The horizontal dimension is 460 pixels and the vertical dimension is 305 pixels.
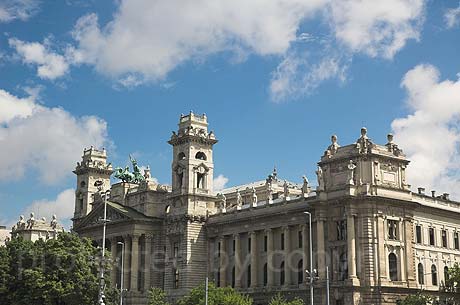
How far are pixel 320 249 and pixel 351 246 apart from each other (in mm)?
4850

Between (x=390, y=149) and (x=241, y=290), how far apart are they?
29.6 metres

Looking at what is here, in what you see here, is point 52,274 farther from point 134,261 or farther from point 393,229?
point 393,229

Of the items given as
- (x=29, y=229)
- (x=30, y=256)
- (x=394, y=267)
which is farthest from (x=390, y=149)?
(x=29, y=229)

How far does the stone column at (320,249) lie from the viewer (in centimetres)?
9183

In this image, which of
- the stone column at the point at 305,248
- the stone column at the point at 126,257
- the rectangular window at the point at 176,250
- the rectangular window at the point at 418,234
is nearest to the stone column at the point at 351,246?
the stone column at the point at 305,248

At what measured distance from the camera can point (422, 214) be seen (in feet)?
315

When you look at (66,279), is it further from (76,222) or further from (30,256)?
(76,222)

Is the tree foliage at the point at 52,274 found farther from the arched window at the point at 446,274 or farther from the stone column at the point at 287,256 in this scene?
the arched window at the point at 446,274

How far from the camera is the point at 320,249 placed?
9262 centimetres

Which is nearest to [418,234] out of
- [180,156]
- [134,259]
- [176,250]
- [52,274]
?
[176,250]

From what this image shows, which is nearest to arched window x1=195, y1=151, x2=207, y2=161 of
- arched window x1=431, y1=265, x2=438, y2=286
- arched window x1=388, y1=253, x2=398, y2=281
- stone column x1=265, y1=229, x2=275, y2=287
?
stone column x1=265, y1=229, x2=275, y2=287

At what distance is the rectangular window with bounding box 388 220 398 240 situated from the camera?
91.1 m

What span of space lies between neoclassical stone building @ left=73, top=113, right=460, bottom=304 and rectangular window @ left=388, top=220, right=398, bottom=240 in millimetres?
149

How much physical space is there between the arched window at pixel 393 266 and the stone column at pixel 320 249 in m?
7.92
